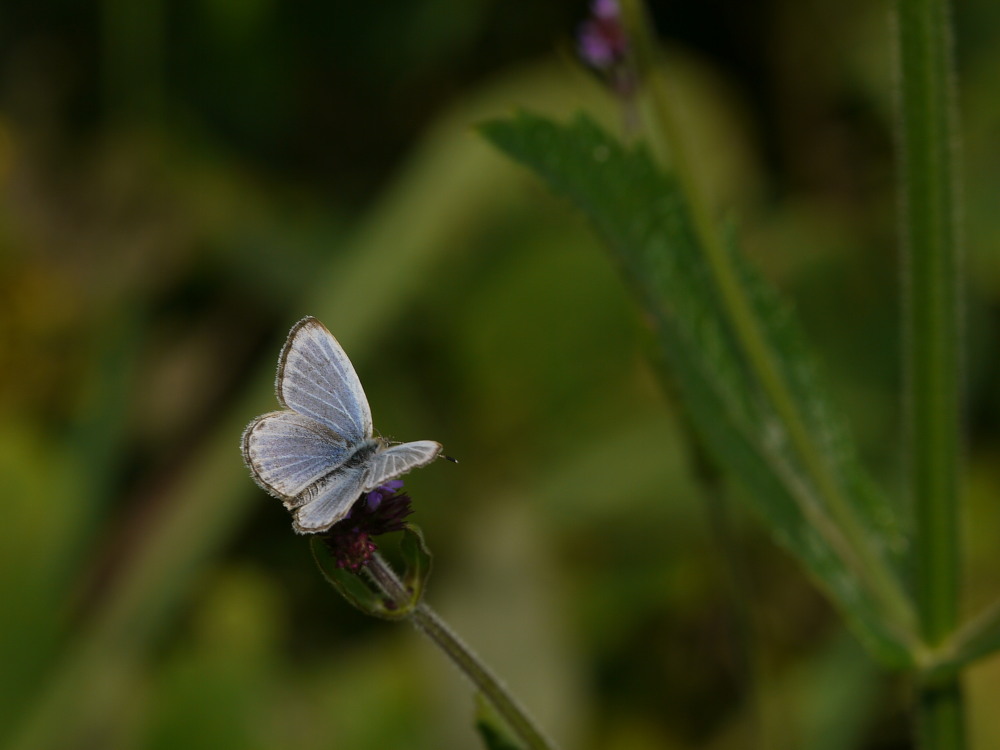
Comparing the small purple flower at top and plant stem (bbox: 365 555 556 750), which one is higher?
the small purple flower at top

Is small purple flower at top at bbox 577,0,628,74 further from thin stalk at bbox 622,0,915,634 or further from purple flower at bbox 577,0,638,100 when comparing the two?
thin stalk at bbox 622,0,915,634

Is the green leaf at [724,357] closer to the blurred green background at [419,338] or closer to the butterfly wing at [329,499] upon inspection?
the butterfly wing at [329,499]

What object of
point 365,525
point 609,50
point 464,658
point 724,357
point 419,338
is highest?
point 609,50

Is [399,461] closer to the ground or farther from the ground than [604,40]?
closer to the ground

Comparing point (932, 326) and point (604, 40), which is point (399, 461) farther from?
point (604, 40)

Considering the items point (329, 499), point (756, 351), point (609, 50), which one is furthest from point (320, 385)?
point (609, 50)

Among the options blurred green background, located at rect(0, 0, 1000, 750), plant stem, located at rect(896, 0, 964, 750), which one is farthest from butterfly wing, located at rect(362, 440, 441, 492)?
blurred green background, located at rect(0, 0, 1000, 750)

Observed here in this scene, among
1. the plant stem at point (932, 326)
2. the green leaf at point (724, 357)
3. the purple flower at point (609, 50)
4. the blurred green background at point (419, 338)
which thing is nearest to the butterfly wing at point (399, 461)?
the green leaf at point (724, 357)
